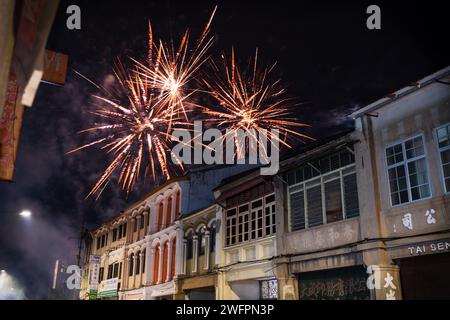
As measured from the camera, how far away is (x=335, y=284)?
15172 millimetres

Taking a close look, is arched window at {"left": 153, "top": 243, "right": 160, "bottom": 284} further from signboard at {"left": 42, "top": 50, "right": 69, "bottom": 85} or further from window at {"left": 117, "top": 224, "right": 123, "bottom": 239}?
signboard at {"left": 42, "top": 50, "right": 69, "bottom": 85}

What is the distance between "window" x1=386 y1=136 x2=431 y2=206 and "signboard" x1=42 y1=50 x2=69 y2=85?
30.8 ft

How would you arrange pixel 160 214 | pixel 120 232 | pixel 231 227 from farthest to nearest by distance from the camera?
pixel 120 232 → pixel 160 214 → pixel 231 227

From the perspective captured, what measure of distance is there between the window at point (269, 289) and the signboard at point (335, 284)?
6.91ft

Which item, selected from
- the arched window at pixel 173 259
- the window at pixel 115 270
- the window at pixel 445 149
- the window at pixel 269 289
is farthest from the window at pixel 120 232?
the window at pixel 445 149

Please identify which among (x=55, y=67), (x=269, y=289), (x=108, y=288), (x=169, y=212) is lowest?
(x=269, y=289)

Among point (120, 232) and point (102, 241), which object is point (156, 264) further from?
point (102, 241)

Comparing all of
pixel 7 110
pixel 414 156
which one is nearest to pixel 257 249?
pixel 414 156

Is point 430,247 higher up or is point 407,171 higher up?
point 407,171

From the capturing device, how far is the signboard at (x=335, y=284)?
1427 cm

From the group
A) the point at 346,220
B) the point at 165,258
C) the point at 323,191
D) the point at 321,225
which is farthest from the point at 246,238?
the point at 165,258

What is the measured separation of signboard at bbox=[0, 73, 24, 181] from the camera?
1174 cm

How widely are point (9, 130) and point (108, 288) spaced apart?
77.2 ft
